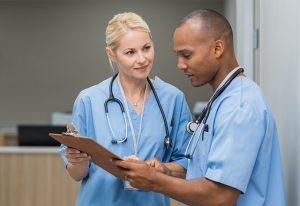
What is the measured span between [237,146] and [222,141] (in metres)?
0.03

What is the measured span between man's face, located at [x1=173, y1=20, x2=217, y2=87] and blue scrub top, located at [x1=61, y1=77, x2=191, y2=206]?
0.41m

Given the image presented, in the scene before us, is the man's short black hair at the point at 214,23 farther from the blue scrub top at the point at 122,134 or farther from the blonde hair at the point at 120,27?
the blue scrub top at the point at 122,134

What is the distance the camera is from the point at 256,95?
123 cm

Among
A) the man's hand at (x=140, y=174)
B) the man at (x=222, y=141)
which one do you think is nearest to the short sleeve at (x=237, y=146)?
the man at (x=222, y=141)

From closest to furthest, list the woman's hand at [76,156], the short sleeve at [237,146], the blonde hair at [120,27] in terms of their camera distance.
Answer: the short sleeve at [237,146] → the woman's hand at [76,156] → the blonde hair at [120,27]

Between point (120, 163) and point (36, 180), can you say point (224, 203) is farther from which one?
point (36, 180)

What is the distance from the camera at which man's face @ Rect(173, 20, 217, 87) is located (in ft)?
4.12

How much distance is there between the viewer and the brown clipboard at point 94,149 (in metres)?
1.35

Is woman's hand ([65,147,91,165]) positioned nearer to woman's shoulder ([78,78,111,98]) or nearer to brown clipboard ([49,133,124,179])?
brown clipboard ([49,133,124,179])

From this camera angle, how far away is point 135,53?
1.63 metres

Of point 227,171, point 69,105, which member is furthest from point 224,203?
point 69,105

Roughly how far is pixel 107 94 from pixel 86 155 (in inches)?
10.6

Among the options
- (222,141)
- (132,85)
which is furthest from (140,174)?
(132,85)

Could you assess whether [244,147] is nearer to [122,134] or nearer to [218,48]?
[218,48]
